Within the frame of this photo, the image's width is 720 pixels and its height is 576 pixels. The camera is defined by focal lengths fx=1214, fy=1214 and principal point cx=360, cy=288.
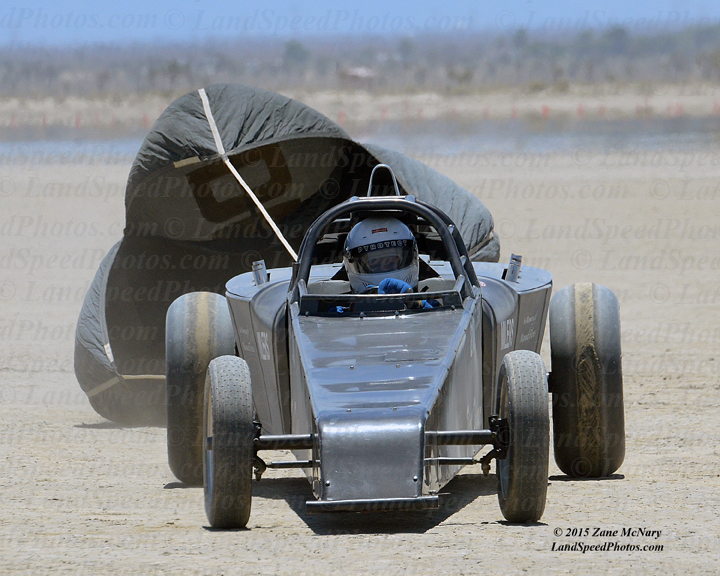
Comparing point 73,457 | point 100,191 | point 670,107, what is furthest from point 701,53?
point 73,457

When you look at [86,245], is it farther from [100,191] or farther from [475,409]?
[475,409]

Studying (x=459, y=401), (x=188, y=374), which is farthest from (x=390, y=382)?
(x=188, y=374)

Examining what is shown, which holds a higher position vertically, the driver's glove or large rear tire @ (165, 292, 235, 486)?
the driver's glove

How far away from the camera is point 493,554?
4.52 metres

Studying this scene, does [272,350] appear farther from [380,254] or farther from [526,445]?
[526,445]

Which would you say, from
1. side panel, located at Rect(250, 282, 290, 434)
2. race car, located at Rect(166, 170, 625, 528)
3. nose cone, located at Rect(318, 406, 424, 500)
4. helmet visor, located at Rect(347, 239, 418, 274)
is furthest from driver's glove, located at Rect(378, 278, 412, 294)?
nose cone, located at Rect(318, 406, 424, 500)

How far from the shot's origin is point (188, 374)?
6.37 meters

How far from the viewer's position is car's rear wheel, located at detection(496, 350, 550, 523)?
4.89 meters

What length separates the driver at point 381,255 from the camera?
22.0ft

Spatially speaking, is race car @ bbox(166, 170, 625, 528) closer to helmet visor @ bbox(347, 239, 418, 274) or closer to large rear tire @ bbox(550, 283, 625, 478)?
large rear tire @ bbox(550, 283, 625, 478)
